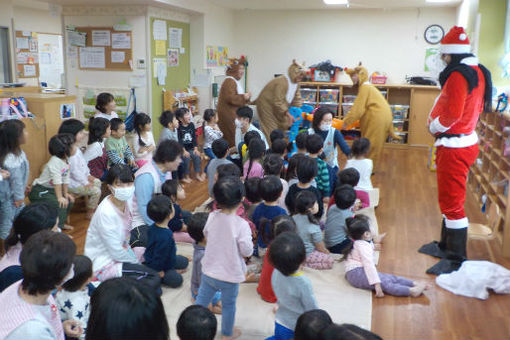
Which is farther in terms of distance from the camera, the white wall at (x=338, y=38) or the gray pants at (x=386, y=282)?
the white wall at (x=338, y=38)

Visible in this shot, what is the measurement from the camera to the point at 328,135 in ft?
14.9

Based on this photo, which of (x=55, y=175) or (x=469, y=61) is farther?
(x=55, y=175)

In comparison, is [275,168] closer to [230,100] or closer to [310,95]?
[230,100]

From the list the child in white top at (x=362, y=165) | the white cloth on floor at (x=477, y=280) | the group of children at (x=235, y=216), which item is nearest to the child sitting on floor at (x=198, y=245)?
the group of children at (x=235, y=216)

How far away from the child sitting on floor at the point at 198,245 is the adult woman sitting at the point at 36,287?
1.08 meters

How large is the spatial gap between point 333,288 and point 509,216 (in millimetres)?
1600

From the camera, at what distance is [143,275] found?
273 centimetres

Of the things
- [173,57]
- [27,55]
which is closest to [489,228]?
[173,57]

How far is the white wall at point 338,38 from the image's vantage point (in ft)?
26.5

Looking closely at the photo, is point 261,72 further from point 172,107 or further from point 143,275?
point 143,275

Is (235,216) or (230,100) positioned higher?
(230,100)

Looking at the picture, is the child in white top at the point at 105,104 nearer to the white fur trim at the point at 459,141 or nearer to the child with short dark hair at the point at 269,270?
the child with short dark hair at the point at 269,270

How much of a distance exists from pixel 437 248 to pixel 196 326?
262 centimetres

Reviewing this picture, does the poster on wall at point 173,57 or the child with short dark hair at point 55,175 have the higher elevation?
the poster on wall at point 173,57
